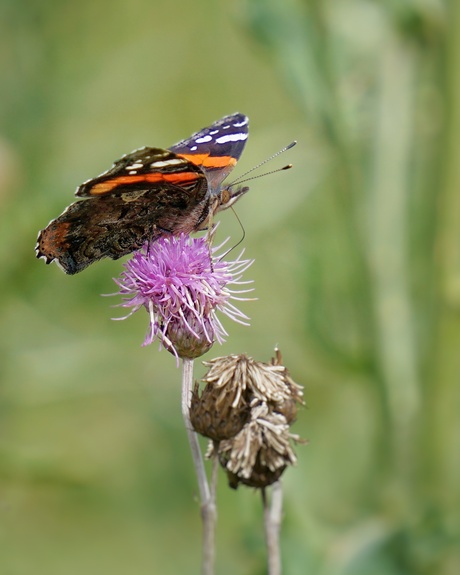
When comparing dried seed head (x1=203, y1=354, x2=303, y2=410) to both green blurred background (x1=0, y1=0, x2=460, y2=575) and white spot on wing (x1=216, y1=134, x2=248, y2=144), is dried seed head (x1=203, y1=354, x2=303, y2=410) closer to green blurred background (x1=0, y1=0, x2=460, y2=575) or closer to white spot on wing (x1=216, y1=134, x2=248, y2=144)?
white spot on wing (x1=216, y1=134, x2=248, y2=144)

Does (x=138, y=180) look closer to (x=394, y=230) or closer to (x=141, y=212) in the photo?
(x=141, y=212)

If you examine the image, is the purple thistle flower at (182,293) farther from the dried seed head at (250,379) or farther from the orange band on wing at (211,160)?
the orange band on wing at (211,160)

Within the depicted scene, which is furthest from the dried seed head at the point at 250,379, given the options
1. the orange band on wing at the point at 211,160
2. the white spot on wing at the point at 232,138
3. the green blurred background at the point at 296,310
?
the green blurred background at the point at 296,310

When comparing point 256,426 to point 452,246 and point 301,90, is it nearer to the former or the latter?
point 452,246

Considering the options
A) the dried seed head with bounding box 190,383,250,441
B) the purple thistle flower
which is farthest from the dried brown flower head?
the purple thistle flower

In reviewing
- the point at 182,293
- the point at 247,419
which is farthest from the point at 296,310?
the point at 247,419

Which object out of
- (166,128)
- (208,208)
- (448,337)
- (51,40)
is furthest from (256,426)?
(166,128)

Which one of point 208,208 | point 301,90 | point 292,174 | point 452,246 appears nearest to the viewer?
point 208,208
